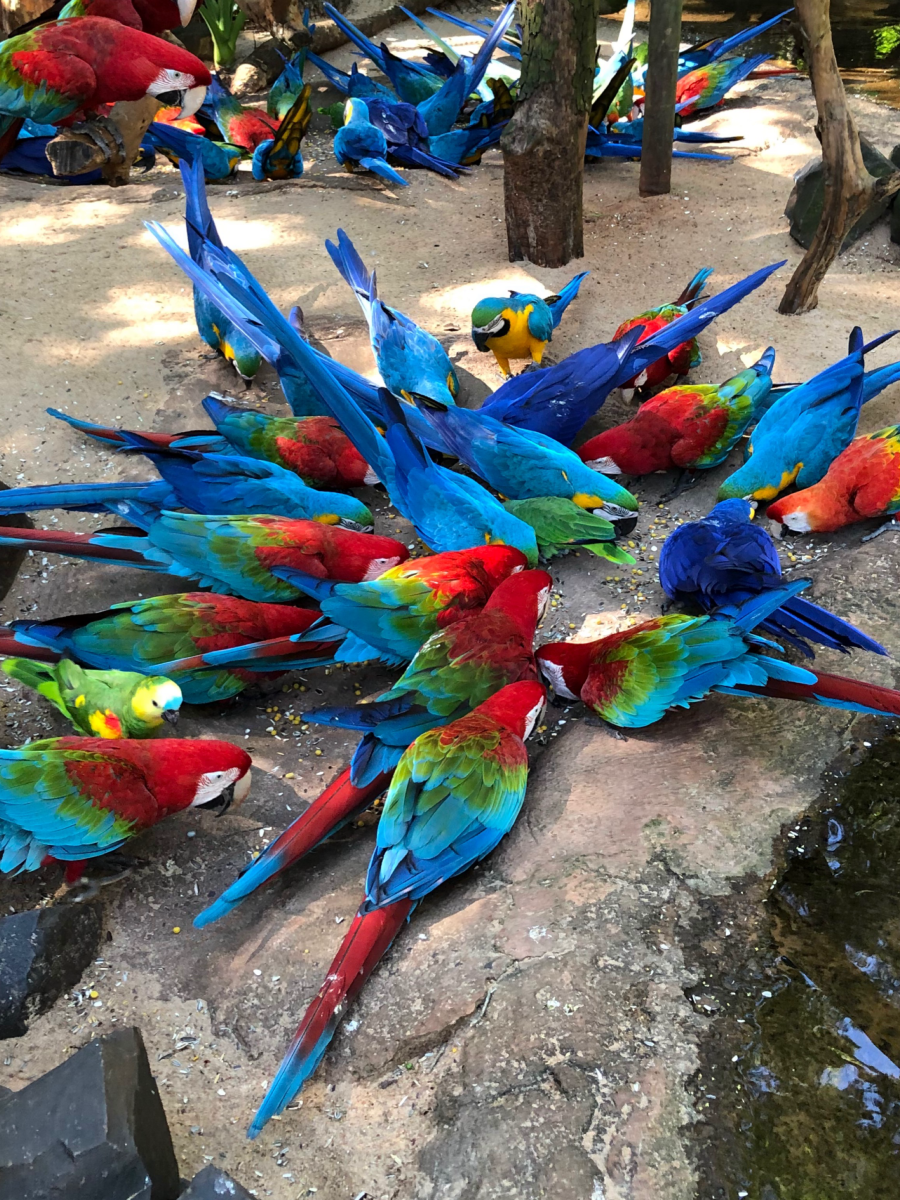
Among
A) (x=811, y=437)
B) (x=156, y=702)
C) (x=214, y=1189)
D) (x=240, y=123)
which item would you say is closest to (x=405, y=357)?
(x=811, y=437)

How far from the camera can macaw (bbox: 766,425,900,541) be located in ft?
9.67

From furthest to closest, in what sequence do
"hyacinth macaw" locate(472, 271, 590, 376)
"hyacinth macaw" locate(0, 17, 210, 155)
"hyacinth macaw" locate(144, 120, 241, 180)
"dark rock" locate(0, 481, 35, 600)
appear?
"hyacinth macaw" locate(144, 120, 241, 180) < "hyacinth macaw" locate(472, 271, 590, 376) < "hyacinth macaw" locate(0, 17, 210, 155) < "dark rock" locate(0, 481, 35, 600)

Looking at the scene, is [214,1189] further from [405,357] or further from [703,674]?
[405,357]

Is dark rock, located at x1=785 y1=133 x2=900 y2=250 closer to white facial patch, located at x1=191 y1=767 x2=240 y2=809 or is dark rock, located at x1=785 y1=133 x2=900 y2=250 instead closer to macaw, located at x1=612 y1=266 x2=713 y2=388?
macaw, located at x1=612 y1=266 x2=713 y2=388

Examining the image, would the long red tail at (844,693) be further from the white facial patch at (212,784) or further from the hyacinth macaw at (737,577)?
the white facial patch at (212,784)

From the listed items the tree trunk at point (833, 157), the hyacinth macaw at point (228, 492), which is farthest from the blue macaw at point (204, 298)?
the tree trunk at point (833, 157)

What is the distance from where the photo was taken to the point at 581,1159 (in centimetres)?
138

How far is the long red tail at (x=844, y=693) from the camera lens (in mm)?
2094

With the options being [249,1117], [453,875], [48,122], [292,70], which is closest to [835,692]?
[453,875]

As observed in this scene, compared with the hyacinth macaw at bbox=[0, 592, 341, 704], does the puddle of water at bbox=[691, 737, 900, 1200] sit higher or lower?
higher

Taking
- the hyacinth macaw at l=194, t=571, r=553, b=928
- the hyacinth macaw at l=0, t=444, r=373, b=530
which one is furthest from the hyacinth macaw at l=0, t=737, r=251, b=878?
the hyacinth macaw at l=0, t=444, r=373, b=530

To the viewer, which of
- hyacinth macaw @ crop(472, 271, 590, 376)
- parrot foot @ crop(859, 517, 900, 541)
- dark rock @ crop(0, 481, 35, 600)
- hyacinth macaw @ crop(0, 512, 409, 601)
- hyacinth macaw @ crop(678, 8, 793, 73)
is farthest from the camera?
hyacinth macaw @ crop(678, 8, 793, 73)

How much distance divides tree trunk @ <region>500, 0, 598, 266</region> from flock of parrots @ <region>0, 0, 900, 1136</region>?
0.52 metres

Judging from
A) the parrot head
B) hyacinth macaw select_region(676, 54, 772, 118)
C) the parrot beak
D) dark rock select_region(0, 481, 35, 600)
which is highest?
the parrot beak
